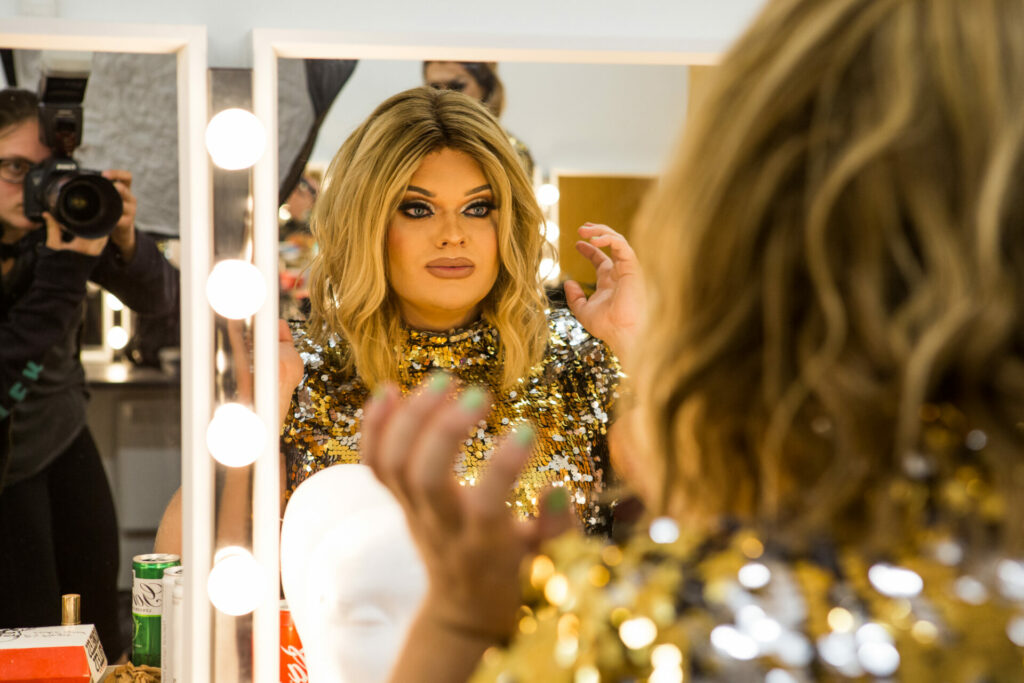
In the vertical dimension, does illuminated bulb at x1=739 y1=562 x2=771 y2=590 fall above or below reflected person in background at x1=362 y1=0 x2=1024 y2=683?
below

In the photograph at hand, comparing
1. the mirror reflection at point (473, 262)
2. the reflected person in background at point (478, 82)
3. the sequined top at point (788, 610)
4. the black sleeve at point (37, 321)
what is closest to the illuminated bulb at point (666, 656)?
the sequined top at point (788, 610)

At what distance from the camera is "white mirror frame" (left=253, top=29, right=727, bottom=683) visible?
2.42ft

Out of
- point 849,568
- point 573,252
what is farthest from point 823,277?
point 573,252

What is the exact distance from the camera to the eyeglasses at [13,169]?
0.73 meters

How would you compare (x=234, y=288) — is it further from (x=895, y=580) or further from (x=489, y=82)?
(x=895, y=580)

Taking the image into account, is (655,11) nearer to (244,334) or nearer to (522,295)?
(522,295)

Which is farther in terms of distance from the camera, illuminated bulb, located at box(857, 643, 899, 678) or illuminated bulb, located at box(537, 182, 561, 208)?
illuminated bulb, located at box(537, 182, 561, 208)

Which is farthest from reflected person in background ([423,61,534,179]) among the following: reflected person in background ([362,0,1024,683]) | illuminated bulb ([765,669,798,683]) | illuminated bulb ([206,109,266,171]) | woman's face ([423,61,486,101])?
illuminated bulb ([765,669,798,683])

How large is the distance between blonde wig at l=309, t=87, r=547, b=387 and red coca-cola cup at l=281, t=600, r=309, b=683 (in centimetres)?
22

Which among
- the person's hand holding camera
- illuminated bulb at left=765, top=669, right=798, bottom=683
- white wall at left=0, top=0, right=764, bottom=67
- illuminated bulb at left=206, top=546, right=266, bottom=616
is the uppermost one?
white wall at left=0, top=0, right=764, bottom=67

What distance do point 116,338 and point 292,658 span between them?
0.30m

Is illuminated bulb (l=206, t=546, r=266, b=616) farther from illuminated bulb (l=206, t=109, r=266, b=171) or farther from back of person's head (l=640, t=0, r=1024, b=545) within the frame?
back of person's head (l=640, t=0, r=1024, b=545)

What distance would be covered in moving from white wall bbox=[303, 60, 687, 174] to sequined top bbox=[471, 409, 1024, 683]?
1.45 ft

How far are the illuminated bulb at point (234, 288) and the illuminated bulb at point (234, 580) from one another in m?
0.20
